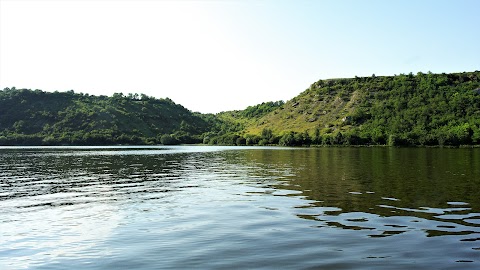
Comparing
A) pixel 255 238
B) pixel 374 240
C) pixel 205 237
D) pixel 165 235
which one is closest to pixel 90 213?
pixel 165 235

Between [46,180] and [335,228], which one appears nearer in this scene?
[335,228]

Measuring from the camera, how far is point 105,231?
74.1 feet

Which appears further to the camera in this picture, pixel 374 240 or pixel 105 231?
pixel 105 231

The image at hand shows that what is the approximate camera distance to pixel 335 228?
22188 mm

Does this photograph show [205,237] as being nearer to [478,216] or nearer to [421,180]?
[478,216]

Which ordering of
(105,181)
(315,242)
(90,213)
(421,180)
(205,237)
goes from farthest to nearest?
(105,181), (421,180), (90,213), (205,237), (315,242)

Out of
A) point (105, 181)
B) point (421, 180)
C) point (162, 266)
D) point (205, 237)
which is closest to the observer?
point (162, 266)

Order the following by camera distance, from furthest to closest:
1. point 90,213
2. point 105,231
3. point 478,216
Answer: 1. point 90,213
2. point 478,216
3. point 105,231

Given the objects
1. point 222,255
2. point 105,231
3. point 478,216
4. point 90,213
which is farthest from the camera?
point 90,213

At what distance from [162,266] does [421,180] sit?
1469 inches

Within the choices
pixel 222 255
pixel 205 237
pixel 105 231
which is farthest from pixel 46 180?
pixel 222 255

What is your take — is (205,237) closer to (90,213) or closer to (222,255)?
(222,255)

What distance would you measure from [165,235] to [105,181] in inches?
1232

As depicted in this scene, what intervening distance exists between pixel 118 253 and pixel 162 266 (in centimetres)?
301
